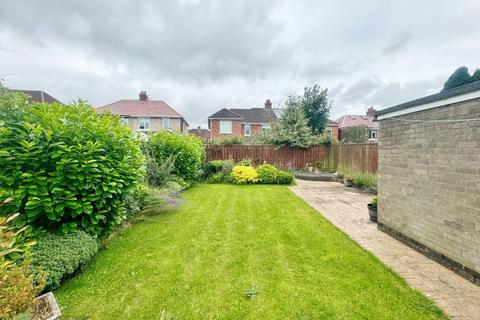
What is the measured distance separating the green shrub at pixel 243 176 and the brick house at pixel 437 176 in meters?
6.97

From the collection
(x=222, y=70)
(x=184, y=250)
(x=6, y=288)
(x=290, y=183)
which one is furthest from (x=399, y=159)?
(x=222, y=70)

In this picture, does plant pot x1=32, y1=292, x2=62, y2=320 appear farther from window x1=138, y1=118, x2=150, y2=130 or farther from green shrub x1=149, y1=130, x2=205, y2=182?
window x1=138, y1=118, x2=150, y2=130

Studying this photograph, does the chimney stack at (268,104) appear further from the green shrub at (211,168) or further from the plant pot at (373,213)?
the plant pot at (373,213)

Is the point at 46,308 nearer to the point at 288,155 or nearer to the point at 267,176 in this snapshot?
the point at 267,176

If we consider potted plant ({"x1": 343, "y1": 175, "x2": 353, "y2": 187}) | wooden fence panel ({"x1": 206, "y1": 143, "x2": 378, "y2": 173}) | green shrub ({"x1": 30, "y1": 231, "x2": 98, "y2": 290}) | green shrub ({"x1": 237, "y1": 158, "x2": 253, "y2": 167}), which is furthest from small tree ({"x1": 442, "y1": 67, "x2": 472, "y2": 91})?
green shrub ({"x1": 237, "y1": 158, "x2": 253, "y2": 167})

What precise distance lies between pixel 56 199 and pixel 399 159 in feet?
18.9

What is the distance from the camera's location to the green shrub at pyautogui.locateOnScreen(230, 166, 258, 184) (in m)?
11.1

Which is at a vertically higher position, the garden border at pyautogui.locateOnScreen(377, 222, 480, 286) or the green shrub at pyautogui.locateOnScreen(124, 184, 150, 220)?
the green shrub at pyautogui.locateOnScreen(124, 184, 150, 220)

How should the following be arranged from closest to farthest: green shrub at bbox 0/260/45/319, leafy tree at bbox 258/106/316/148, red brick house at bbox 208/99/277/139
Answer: green shrub at bbox 0/260/45/319
leafy tree at bbox 258/106/316/148
red brick house at bbox 208/99/277/139

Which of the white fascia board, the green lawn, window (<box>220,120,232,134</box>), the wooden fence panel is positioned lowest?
the green lawn

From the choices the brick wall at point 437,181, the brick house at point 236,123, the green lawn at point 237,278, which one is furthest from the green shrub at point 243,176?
the brick house at point 236,123

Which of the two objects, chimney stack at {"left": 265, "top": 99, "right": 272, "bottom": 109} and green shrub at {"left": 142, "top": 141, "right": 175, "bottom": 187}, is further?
chimney stack at {"left": 265, "top": 99, "right": 272, "bottom": 109}

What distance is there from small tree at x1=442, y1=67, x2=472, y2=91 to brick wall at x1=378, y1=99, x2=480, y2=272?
0.81 meters

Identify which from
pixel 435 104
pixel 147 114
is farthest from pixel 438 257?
pixel 147 114
